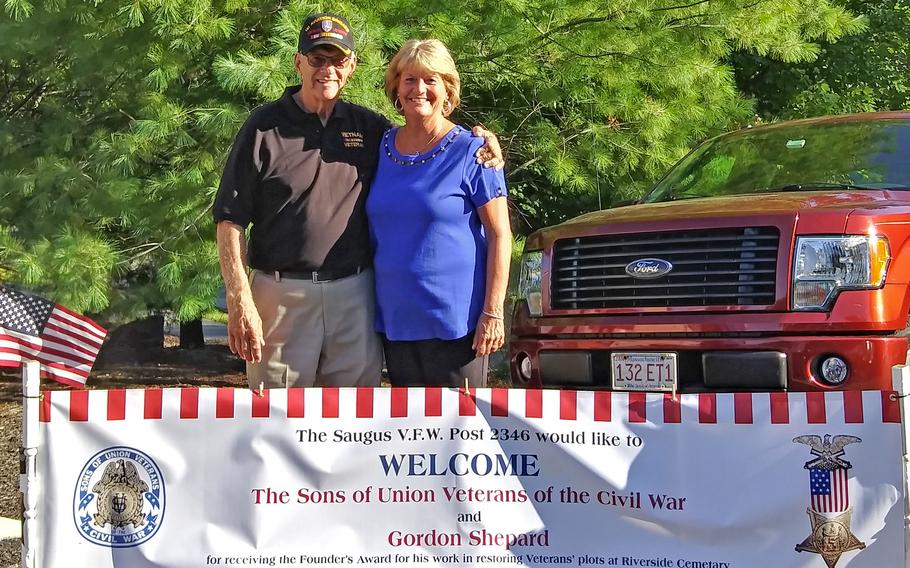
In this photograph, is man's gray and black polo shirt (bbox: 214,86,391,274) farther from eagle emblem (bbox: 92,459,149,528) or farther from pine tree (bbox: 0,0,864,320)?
pine tree (bbox: 0,0,864,320)

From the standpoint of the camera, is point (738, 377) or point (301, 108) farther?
point (738, 377)

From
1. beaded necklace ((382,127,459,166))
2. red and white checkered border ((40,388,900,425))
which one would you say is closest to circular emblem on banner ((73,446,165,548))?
red and white checkered border ((40,388,900,425))

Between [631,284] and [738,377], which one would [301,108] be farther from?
[738,377]

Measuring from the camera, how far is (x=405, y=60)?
13.3 ft

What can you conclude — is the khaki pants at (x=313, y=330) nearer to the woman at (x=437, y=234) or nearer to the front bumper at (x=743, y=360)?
the woman at (x=437, y=234)

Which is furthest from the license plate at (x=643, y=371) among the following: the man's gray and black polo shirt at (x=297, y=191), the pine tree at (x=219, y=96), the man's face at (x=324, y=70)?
the pine tree at (x=219, y=96)

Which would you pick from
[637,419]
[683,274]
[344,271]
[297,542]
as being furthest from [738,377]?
[297,542]

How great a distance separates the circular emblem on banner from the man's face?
149 cm

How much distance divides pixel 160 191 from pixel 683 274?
10.7 feet

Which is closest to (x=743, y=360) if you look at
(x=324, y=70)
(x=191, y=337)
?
(x=324, y=70)

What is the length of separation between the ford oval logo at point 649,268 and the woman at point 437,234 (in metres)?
1.11

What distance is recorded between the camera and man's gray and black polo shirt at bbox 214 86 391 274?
408 centimetres

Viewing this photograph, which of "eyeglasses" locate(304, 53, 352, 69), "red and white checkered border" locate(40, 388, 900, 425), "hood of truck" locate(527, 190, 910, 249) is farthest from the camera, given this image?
"hood of truck" locate(527, 190, 910, 249)

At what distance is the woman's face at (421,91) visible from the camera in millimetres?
4016
